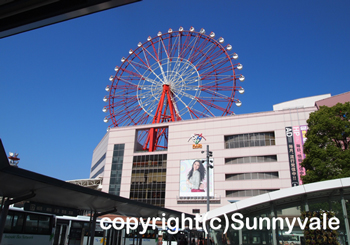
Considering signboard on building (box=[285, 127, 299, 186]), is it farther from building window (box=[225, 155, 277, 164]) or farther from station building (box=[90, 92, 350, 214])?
building window (box=[225, 155, 277, 164])

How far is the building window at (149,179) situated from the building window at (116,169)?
215cm

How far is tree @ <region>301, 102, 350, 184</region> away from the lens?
19859mm

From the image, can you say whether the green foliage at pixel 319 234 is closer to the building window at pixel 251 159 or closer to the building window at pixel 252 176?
the building window at pixel 252 176

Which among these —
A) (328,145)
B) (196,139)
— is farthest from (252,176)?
→ (328,145)

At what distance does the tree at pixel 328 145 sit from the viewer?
19.9 meters

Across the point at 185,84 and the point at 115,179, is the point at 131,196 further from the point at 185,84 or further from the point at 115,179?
the point at 185,84

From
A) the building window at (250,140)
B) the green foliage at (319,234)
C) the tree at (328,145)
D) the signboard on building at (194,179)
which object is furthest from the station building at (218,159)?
the green foliage at (319,234)

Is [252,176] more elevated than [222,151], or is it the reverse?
[222,151]

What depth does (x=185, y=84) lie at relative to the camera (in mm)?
40594

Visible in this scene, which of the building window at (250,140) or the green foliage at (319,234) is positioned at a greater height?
the building window at (250,140)

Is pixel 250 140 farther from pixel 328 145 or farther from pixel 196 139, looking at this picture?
pixel 328 145

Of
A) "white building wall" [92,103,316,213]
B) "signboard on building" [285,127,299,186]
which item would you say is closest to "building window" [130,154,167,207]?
"white building wall" [92,103,316,213]

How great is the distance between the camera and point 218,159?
35.1 metres

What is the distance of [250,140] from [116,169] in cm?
1955
